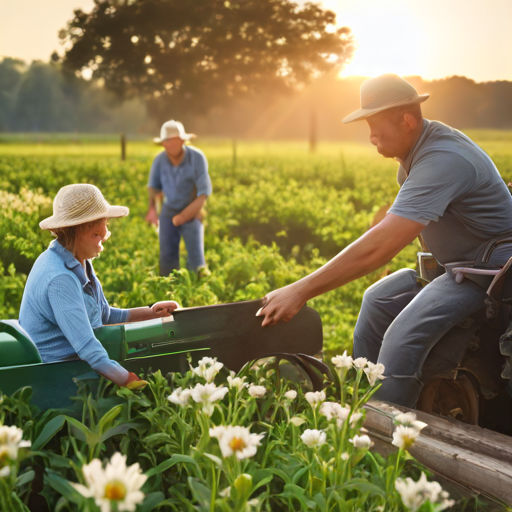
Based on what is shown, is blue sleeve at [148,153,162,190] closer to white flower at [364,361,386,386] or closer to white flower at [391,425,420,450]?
white flower at [364,361,386,386]

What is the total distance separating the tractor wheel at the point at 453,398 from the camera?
2.65m

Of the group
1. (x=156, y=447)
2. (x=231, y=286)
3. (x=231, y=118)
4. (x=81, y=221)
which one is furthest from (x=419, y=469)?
(x=231, y=118)

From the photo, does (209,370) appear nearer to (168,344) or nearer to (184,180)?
(168,344)

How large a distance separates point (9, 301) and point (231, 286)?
6.18ft

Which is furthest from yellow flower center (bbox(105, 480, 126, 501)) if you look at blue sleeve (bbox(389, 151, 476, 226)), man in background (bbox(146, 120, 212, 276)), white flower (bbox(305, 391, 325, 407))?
man in background (bbox(146, 120, 212, 276))

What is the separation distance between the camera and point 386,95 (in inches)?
105

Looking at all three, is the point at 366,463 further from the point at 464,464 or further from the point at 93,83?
the point at 93,83

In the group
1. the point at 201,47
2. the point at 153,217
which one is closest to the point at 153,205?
the point at 153,217

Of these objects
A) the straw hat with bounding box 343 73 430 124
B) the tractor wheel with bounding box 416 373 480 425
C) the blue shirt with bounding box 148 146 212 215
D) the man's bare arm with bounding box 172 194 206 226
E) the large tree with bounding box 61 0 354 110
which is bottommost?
the tractor wheel with bounding box 416 373 480 425

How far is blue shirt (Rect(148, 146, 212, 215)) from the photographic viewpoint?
5699 mm

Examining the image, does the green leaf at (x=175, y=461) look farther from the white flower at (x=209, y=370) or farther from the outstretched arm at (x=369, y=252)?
the outstretched arm at (x=369, y=252)

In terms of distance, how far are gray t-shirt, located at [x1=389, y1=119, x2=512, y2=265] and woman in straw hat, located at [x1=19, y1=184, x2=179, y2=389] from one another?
4.05ft

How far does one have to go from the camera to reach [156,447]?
6.18ft

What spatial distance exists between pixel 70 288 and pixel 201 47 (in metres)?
18.2
